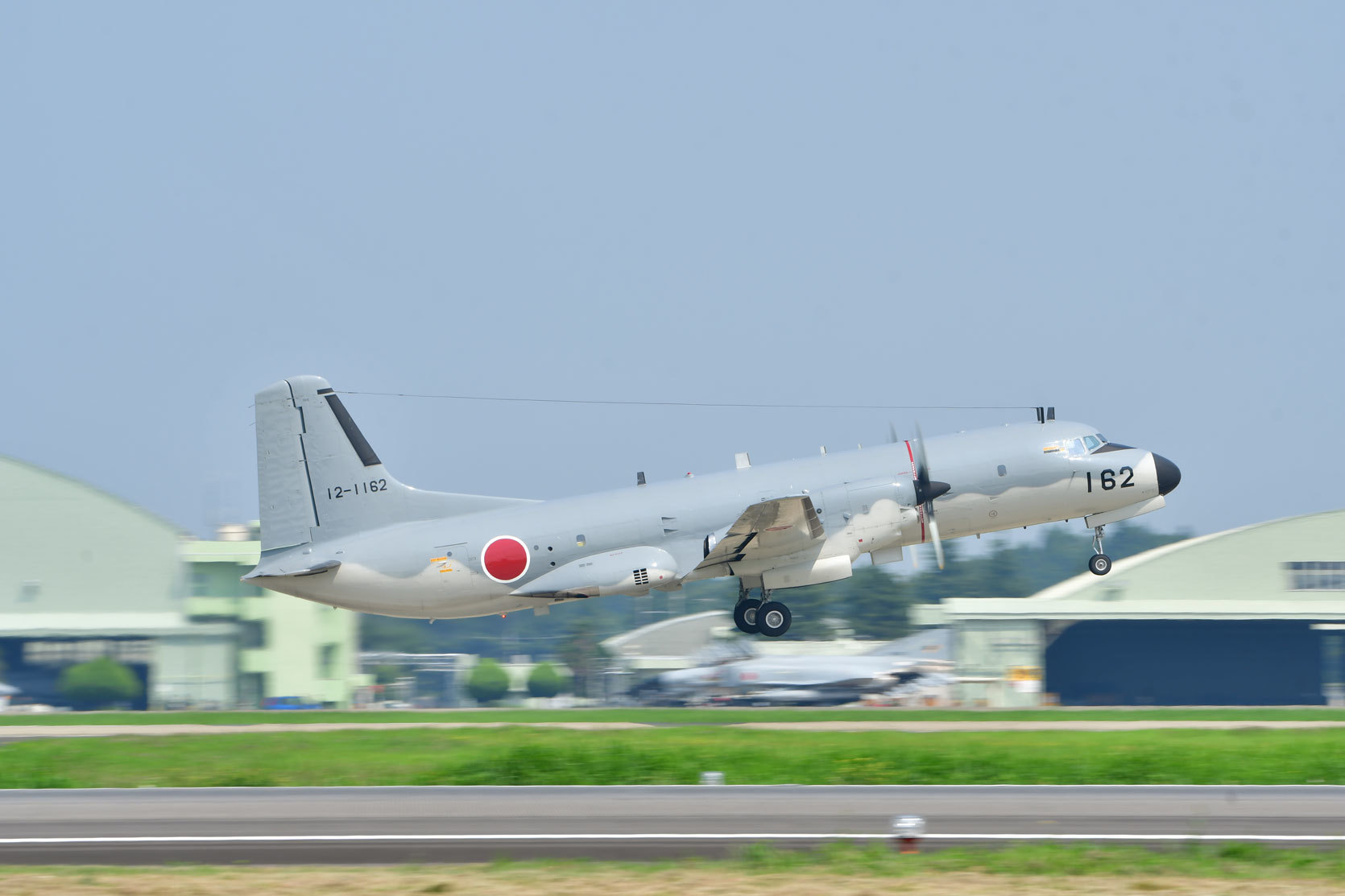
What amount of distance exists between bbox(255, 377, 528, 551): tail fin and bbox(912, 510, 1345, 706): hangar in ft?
103

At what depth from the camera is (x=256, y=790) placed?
2012cm

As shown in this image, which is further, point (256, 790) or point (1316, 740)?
point (1316, 740)

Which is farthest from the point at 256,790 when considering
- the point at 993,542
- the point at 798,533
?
the point at 993,542

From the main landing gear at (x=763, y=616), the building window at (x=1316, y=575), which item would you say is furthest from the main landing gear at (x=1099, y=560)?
the building window at (x=1316, y=575)

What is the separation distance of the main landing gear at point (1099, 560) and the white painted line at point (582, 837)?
1452cm

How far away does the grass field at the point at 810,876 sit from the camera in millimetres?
12789

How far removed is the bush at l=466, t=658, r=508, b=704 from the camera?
5544cm

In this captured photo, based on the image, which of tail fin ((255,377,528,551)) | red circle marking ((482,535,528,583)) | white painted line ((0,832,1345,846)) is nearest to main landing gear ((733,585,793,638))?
red circle marking ((482,535,528,583))

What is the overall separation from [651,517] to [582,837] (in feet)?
40.2

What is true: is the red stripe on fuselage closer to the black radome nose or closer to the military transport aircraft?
the military transport aircraft

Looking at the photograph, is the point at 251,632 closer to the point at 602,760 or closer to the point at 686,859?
the point at 602,760

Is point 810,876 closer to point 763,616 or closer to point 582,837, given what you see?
point 582,837

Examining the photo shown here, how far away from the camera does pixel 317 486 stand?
93.1 ft

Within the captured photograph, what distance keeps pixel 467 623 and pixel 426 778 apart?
55.9 metres
